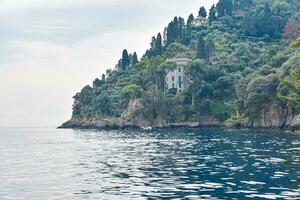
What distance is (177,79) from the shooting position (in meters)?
188

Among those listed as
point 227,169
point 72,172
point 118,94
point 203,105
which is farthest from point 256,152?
point 118,94

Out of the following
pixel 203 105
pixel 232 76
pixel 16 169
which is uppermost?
pixel 232 76

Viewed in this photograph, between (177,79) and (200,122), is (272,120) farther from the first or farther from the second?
(177,79)

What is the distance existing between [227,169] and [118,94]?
156m

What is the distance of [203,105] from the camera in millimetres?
167125

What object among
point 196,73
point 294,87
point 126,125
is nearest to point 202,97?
point 196,73

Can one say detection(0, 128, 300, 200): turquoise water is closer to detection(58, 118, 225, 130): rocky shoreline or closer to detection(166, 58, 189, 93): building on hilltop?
detection(58, 118, 225, 130): rocky shoreline

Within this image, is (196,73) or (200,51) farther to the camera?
(200,51)

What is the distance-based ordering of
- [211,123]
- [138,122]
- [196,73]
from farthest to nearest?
[138,122]
[196,73]
[211,123]

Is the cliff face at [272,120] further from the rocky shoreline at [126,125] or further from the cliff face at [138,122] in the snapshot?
the cliff face at [138,122]

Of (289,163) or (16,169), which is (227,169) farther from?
(16,169)

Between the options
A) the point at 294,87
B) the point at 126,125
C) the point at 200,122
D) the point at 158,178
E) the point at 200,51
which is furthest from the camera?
the point at 200,51

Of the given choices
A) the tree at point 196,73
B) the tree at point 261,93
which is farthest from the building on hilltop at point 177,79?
the tree at point 261,93

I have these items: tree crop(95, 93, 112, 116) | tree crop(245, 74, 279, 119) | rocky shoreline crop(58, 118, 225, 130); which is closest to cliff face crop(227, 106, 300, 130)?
tree crop(245, 74, 279, 119)
